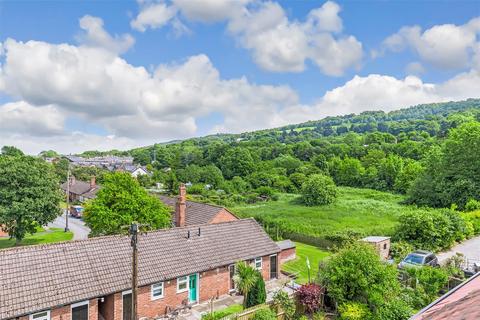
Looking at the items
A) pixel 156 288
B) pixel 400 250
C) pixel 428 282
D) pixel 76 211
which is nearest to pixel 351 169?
pixel 400 250

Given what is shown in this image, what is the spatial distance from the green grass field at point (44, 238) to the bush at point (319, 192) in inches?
1362

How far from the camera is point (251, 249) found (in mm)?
22391

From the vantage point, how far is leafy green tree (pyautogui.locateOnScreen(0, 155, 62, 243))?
27938 millimetres

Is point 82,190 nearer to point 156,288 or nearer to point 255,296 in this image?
point 156,288

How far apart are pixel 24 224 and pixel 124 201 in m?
12.7

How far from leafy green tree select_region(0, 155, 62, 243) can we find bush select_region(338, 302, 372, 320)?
25.3 metres

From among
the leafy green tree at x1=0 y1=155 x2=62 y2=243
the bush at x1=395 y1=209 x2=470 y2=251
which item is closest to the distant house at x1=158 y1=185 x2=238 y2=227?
the leafy green tree at x1=0 y1=155 x2=62 y2=243

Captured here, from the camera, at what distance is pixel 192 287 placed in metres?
Answer: 19.3

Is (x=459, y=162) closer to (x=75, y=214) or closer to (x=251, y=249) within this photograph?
(x=251, y=249)

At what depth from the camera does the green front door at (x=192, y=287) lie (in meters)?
19.1

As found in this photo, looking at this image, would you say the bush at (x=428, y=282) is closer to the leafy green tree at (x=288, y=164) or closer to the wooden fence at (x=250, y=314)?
the wooden fence at (x=250, y=314)

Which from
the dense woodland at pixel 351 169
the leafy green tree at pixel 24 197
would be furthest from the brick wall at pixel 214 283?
the dense woodland at pixel 351 169

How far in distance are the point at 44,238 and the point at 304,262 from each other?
2743 cm

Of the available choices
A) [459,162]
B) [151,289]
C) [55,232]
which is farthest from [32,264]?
[459,162]
